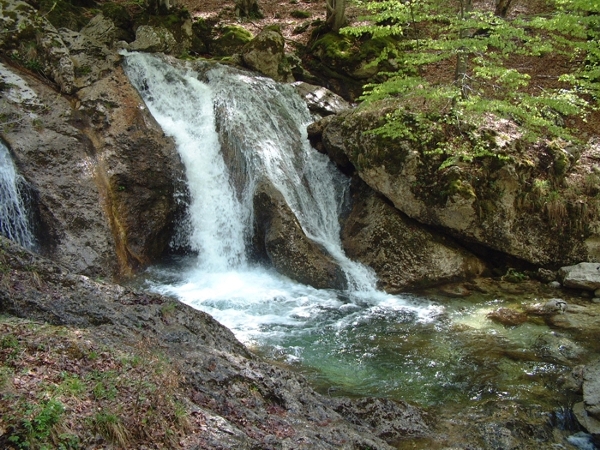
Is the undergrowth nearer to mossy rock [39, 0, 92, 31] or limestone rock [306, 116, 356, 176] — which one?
limestone rock [306, 116, 356, 176]

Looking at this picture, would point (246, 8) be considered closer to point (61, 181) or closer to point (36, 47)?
point (36, 47)

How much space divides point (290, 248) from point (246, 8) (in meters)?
12.7

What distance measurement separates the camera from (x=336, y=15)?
53.0 feet

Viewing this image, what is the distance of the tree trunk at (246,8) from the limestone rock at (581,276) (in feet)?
48.3

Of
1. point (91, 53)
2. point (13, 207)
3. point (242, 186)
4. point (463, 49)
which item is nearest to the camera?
point (463, 49)

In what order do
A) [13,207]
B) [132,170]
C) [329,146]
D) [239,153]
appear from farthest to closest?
[329,146], [239,153], [132,170], [13,207]

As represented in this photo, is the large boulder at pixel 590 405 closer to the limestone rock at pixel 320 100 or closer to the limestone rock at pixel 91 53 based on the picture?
the limestone rock at pixel 320 100

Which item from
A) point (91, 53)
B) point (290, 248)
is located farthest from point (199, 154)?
point (91, 53)

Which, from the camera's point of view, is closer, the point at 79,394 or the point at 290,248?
the point at 79,394

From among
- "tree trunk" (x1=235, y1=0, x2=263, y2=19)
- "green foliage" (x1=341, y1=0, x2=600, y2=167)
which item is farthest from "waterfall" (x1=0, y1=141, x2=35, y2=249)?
"tree trunk" (x1=235, y1=0, x2=263, y2=19)

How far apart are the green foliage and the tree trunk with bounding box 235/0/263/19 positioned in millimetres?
10586

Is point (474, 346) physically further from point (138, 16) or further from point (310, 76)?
point (138, 16)

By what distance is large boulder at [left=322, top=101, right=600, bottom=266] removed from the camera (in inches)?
374

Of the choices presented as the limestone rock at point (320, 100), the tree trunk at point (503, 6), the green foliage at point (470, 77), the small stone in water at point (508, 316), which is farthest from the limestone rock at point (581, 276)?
the tree trunk at point (503, 6)
